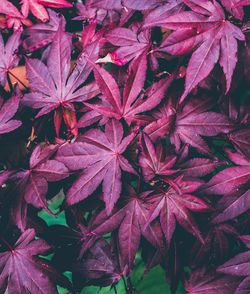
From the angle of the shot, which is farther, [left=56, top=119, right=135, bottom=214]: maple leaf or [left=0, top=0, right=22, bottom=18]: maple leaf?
[left=0, top=0, right=22, bottom=18]: maple leaf

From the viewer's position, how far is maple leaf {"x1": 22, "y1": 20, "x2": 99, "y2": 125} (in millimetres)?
829

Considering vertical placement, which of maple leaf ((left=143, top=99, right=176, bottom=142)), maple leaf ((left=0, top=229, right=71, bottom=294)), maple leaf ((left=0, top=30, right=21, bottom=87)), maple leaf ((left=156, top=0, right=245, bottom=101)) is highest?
maple leaf ((left=156, top=0, right=245, bottom=101))

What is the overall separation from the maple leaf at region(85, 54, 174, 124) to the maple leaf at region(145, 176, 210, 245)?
231mm

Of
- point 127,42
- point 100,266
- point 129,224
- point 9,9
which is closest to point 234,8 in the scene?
point 127,42

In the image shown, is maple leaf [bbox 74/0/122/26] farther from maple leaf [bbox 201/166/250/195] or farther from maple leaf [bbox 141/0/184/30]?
maple leaf [bbox 201/166/250/195]

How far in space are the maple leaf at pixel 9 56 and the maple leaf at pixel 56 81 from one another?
11cm

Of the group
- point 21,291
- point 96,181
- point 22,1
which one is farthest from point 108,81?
point 21,291

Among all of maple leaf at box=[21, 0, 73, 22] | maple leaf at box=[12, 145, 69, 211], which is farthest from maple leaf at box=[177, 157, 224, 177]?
maple leaf at box=[21, 0, 73, 22]

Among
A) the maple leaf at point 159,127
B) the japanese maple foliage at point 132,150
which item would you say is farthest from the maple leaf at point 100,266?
the maple leaf at point 159,127

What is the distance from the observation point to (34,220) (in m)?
0.88

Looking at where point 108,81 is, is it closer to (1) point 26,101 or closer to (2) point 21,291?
(1) point 26,101

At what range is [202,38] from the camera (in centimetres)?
69

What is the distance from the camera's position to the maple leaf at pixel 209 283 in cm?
88

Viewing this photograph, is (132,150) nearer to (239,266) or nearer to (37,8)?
(239,266)
